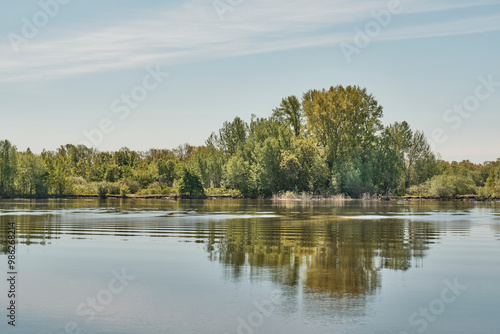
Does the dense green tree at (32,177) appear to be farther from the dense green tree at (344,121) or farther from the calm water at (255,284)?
the calm water at (255,284)

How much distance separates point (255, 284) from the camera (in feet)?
48.5

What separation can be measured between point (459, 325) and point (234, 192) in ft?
330

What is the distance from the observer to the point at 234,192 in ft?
366

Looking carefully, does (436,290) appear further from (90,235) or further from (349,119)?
(349,119)

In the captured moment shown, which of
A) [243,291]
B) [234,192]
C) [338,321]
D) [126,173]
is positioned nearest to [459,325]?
[338,321]

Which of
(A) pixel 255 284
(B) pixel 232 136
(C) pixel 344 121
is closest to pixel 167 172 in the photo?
(B) pixel 232 136

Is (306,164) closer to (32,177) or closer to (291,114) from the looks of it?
(291,114)

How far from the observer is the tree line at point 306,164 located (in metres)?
100

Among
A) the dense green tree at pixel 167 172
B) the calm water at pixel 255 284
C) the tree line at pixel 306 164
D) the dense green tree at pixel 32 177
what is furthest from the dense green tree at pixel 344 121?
the calm water at pixel 255 284

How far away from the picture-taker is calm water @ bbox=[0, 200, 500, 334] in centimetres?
1123

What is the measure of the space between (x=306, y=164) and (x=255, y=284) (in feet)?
289

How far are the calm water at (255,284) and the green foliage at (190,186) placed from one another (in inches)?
3113

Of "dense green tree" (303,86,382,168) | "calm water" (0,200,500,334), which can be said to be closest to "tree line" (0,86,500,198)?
"dense green tree" (303,86,382,168)

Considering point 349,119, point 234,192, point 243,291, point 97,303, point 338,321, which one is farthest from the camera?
point 234,192
